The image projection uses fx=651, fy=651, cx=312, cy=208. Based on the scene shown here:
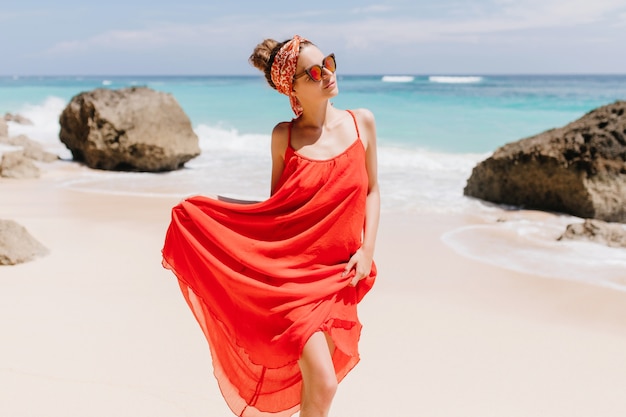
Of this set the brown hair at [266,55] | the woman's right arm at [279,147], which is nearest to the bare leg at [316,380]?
the woman's right arm at [279,147]

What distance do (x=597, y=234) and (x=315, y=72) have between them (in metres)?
5.52

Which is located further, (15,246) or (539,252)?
(539,252)

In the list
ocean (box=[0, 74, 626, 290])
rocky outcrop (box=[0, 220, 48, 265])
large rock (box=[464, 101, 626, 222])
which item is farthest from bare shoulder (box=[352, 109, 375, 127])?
large rock (box=[464, 101, 626, 222])

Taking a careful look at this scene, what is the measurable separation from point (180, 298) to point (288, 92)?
278 cm

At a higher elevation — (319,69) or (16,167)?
(319,69)

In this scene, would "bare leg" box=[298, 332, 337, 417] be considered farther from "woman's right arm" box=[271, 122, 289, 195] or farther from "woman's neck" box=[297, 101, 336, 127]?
"woman's neck" box=[297, 101, 336, 127]

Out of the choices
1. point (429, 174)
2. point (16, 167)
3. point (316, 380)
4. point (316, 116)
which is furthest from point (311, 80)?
point (429, 174)

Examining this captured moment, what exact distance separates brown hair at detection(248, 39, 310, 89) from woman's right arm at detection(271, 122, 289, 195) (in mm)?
200

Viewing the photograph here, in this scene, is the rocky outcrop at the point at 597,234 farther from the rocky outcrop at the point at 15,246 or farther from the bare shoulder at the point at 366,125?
the rocky outcrop at the point at 15,246

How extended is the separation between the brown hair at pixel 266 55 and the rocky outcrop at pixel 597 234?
5435 millimetres

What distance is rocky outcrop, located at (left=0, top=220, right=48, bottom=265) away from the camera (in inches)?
226

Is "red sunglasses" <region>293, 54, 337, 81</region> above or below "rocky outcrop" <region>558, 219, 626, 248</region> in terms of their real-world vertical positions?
above

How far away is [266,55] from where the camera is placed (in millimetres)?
2934

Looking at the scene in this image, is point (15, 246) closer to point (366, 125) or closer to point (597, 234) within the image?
point (366, 125)
